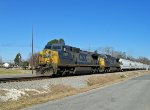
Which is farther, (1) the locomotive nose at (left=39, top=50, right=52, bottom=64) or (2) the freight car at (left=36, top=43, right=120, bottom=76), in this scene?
(1) the locomotive nose at (left=39, top=50, right=52, bottom=64)

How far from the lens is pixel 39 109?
44.2 ft

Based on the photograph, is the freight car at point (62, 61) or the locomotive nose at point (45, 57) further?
the locomotive nose at point (45, 57)

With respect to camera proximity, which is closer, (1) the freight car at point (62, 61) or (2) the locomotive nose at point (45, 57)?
(1) the freight car at point (62, 61)

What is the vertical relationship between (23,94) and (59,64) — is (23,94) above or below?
below

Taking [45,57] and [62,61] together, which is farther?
[62,61]

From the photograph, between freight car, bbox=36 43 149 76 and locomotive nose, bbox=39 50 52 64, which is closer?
freight car, bbox=36 43 149 76

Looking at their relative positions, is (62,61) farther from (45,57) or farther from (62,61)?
(45,57)

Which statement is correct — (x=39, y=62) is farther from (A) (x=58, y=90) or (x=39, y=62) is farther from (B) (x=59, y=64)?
(A) (x=58, y=90)

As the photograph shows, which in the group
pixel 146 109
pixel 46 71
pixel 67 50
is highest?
pixel 67 50

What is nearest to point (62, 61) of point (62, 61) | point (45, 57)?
point (62, 61)

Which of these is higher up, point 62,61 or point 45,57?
point 45,57

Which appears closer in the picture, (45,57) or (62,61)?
(45,57)

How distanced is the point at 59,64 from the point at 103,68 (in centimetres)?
2479

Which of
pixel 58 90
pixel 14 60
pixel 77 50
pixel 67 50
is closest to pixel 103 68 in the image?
pixel 77 50
